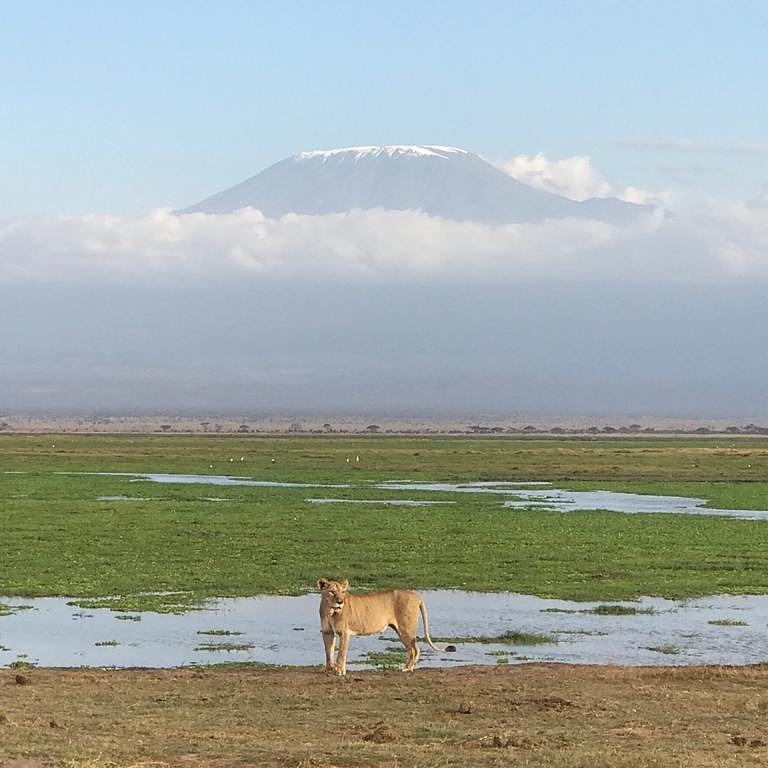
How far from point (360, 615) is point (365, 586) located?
9006 millimetres

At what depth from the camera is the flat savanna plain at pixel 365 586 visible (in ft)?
40.1

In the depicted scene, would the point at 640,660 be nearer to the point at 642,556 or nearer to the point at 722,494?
the point at 642,556

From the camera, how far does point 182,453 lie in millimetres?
98812

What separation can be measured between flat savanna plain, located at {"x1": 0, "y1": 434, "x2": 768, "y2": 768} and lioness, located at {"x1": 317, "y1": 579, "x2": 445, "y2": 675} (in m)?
0.32

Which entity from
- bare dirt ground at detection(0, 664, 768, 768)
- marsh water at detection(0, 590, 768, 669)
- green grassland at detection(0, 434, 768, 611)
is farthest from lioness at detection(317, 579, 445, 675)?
green grassland at detection(0, 434, 768, 611)

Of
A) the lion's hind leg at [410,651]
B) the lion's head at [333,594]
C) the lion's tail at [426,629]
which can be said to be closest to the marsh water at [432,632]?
the lion's tail at [426,629]

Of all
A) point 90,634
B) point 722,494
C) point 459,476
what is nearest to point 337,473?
point 459,476

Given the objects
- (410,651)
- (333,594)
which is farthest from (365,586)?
(333,594)

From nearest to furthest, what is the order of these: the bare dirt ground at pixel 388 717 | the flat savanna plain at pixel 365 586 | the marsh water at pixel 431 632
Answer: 1. the bare dirt ground at pixel 388 717
2. the flat savanna plain at pixel 365 586
3. the marsh water at pixel 431 632

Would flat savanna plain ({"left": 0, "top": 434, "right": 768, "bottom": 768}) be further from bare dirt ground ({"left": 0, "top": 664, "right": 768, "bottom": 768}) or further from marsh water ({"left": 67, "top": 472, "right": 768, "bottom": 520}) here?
marsh water ({"left": 67, "top": 472, "right": 768, "bottom": 520})

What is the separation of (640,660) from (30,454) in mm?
77093

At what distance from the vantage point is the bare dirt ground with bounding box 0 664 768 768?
38.4 feet

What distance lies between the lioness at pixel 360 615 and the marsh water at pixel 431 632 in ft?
3.51

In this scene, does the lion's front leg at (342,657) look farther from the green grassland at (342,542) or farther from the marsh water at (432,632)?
the green grassland at (342,542)
